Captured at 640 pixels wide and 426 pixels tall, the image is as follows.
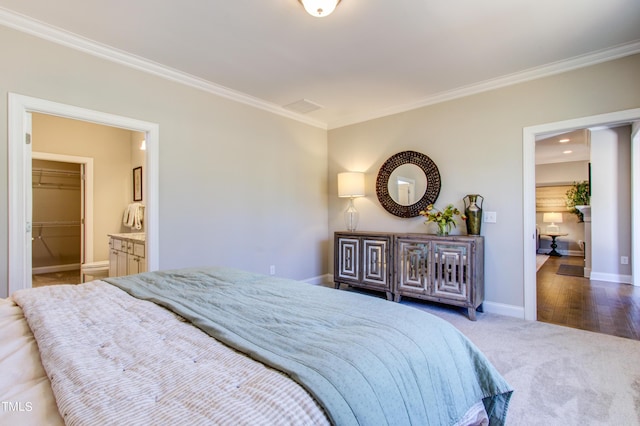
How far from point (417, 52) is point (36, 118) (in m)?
5.21

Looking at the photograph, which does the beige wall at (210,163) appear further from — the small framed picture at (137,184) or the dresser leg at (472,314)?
the small framed picture at (137,184)

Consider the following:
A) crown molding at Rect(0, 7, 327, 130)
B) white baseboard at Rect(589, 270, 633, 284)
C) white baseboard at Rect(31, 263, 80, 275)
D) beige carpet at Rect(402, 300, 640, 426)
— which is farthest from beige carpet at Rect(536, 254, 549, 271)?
white baseboard at Rect(31, 263, 80, 275)

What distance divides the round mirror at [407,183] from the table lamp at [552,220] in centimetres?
661

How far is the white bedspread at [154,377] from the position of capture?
65cm

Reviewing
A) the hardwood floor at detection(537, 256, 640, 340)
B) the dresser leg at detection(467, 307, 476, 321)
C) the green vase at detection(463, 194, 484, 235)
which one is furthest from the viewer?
the green vase at detection(463, 194, 484, 235)

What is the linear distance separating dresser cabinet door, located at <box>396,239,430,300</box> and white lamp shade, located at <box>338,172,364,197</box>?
96cm

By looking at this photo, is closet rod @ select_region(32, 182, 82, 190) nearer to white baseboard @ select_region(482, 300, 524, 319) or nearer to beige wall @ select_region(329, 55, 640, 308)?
beige wall @ select_region(329, 55, 640, 308)

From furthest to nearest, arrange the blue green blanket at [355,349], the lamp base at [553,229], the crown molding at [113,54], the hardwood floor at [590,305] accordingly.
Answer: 1. the lamp base at [553,229]
2. the hardwood floor at [590,305]
3. the crown molding at [113,54]
4. the blue green blanket at [355,349]

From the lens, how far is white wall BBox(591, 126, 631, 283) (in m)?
4.72

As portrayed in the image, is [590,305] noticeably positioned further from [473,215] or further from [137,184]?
[137,184]

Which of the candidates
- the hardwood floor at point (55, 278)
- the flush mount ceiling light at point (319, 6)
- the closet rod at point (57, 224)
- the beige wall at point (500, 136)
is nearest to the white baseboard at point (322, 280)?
the beige wall at point (500, 136)

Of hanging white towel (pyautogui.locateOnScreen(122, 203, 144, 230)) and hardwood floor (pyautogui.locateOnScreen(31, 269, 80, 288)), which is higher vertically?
hanging white towel (pyautogui.locateOnScreen(122, 203, 144, 230))

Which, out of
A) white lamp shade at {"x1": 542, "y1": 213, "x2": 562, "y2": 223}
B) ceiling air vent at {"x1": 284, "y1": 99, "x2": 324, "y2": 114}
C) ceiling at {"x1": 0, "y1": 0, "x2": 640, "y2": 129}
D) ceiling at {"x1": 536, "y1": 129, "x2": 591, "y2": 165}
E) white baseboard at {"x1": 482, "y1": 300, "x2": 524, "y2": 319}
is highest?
ceiling at {"x1": 0, "y1": 0, "x2": 640, "y2": 129}

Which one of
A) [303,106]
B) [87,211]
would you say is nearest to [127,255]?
[87,211]
